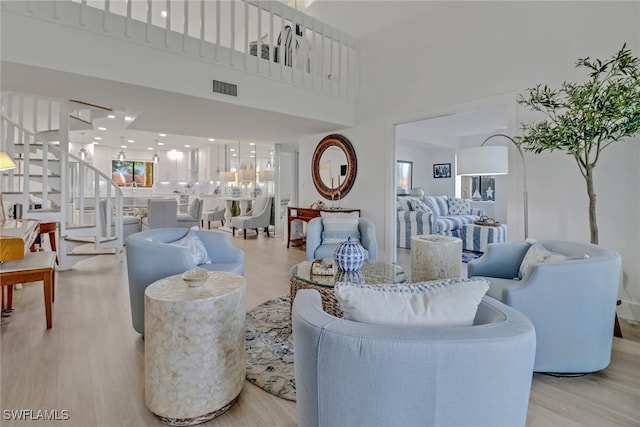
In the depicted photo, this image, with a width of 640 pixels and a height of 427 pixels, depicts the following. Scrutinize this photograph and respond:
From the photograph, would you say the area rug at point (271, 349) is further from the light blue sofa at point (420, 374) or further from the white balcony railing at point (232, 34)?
the white balcony railing at point (232, 34)

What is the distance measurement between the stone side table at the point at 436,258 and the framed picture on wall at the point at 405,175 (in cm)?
567

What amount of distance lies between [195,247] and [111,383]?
110cm

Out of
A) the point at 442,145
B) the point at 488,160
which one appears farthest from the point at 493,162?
the point at 442,145

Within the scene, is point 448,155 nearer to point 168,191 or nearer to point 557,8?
point 557,8

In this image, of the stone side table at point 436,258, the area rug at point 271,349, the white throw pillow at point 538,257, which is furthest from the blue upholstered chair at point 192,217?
the white throw pillow at point 538,257

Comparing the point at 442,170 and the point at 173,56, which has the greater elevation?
the point at 173,56

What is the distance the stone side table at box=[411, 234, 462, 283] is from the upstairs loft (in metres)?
2.56

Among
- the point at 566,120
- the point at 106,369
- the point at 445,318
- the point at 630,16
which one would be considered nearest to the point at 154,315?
the point at 106,369

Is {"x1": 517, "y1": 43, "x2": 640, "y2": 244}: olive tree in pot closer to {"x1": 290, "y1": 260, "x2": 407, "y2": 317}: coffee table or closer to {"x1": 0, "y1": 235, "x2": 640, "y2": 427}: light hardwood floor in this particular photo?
{"x1": 0, "y1": 235, "x2": 640, "y2": 427}: light hardwood floor

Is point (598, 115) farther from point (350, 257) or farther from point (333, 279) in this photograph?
point (333, 279)

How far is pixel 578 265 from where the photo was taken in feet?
6.08

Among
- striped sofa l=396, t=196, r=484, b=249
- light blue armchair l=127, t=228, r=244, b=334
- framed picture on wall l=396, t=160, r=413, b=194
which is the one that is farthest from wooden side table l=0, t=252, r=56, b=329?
framed picture on wall l=396, t=160, r=413, b=194

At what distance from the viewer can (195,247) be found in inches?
105

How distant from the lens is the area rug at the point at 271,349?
5.96 feet
